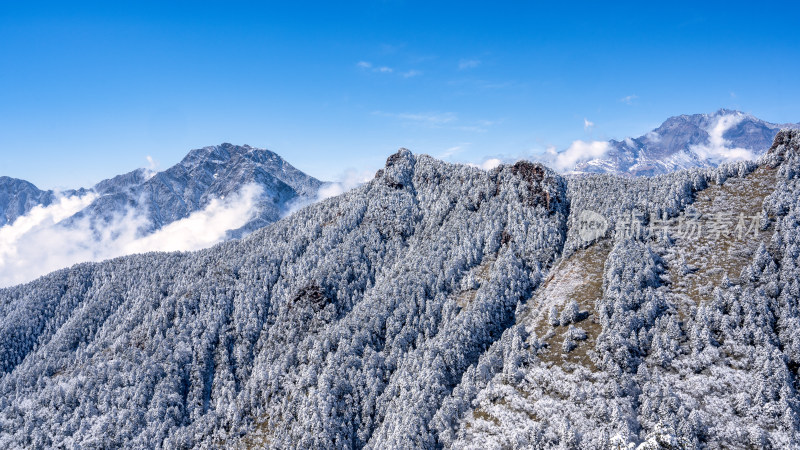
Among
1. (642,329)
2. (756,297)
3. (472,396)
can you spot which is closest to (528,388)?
(472,396)

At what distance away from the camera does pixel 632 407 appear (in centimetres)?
12444

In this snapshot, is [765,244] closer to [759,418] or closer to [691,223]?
[691,223]

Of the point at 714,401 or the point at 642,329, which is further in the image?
the point at 642,329

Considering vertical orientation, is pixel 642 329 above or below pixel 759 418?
above

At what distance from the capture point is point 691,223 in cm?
18675

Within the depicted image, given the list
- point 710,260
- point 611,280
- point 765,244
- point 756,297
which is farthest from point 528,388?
point 765,244

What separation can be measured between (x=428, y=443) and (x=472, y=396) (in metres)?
21.1

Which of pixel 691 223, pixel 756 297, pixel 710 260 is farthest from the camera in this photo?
pixel 691 223

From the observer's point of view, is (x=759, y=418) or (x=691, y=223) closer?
(x=759, y=418)

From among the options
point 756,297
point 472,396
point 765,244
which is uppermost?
point 765,244

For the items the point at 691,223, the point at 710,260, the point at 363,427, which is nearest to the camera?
the point at 710,260

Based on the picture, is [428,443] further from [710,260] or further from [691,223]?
[691,223]

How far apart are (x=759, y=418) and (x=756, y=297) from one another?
140 ft

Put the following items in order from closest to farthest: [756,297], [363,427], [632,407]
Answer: [632,407] → [756,297] → [363,427]
